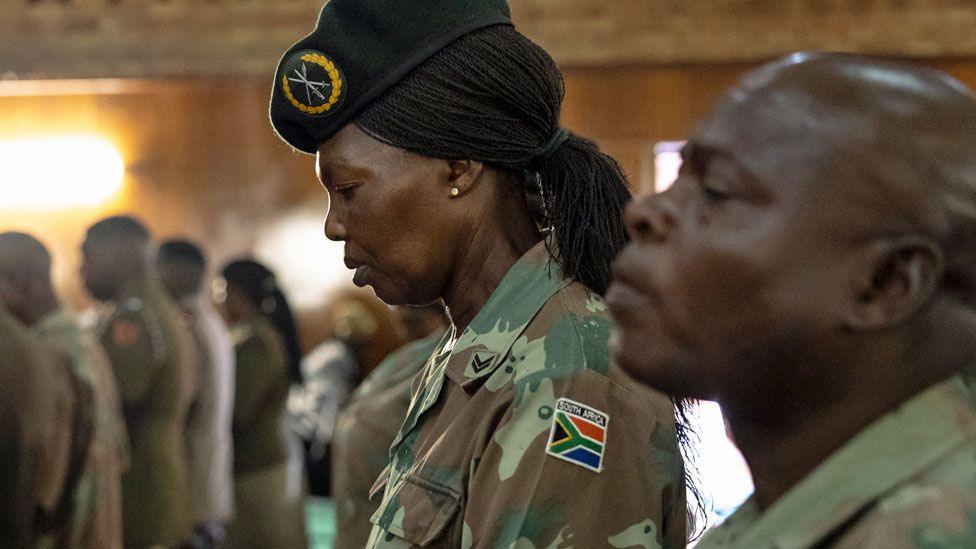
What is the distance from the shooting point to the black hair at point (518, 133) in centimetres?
144

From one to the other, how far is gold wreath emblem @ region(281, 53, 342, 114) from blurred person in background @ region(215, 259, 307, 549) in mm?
4168

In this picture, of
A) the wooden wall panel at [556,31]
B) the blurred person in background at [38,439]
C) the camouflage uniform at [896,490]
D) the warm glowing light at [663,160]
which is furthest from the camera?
the warm glowing light at [663,160]

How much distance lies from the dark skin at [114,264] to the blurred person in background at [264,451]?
2.05 ft

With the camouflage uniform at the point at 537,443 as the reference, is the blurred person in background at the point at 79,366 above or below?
below

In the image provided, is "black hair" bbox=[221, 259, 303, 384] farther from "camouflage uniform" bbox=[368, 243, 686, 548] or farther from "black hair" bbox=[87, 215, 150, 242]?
"camouflage uniform" bbox=[368, 243, 686, 548]

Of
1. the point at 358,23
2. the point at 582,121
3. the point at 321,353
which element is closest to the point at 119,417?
the point at 321,353

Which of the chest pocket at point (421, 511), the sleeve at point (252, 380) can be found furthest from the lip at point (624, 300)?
the sleeve at point (252, 380)

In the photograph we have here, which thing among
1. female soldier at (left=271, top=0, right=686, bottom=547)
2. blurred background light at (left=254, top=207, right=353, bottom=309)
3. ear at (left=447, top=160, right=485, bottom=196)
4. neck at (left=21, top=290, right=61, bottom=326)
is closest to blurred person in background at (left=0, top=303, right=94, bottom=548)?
neck at (left=21, top=290, right=61, bottom=326)

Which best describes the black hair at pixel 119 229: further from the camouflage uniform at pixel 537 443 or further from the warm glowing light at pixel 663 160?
the camouflage uniform at pixel 537 443

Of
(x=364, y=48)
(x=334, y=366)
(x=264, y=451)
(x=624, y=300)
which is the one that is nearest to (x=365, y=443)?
(x=364, y=48)

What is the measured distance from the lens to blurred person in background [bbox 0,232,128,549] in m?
4.11

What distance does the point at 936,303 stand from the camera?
2.64ft

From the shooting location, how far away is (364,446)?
9.52ft

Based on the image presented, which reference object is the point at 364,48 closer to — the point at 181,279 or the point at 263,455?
the point at 263,455
